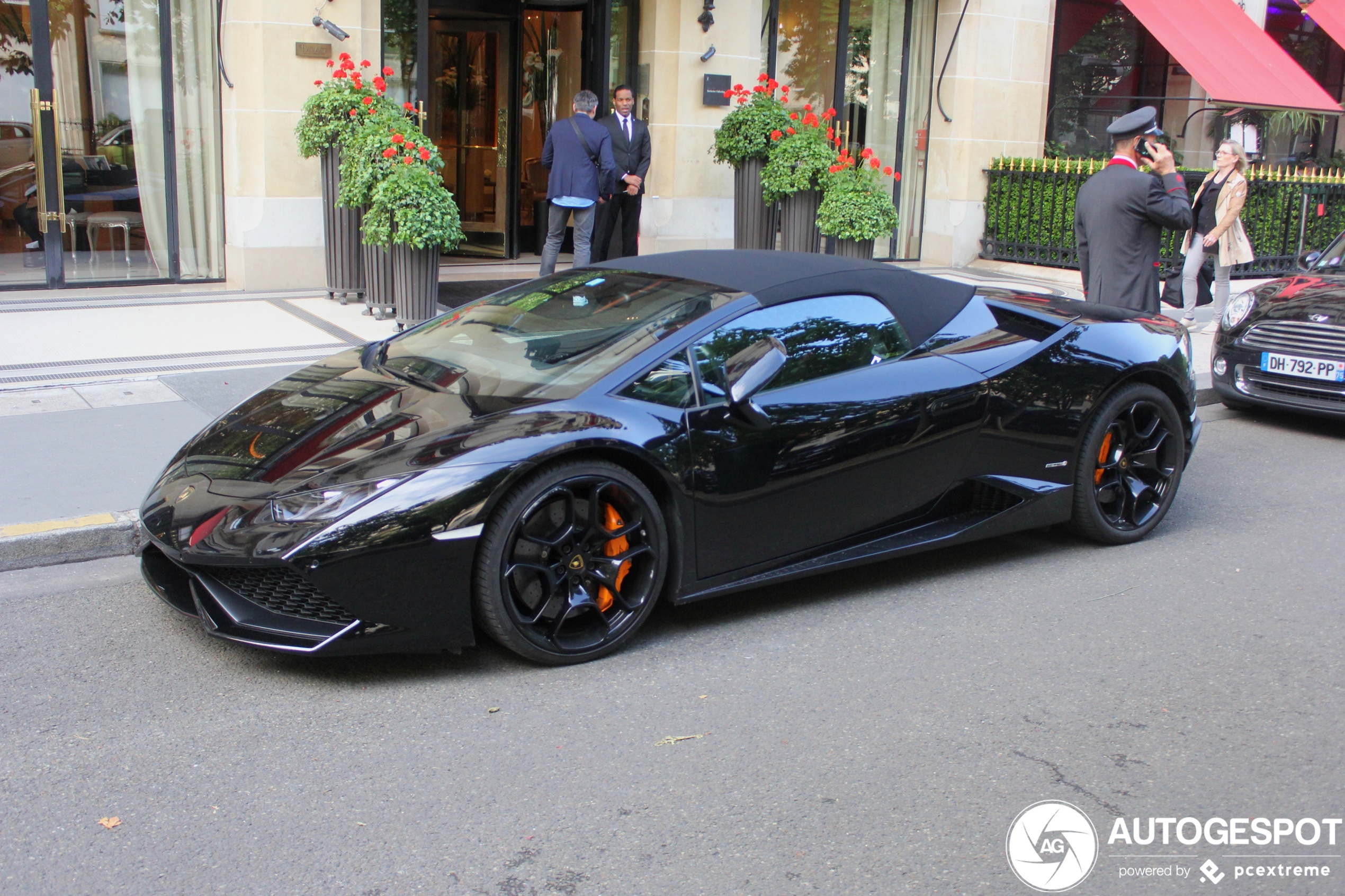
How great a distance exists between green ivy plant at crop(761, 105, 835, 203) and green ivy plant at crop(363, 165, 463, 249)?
12.3ft

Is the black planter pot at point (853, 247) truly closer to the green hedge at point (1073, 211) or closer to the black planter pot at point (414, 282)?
the black planter pot at point (414, 282)

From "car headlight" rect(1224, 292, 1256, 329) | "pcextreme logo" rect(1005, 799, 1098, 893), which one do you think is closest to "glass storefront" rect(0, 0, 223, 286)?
"car headlight" rect(1224, 292, 1256, 329)

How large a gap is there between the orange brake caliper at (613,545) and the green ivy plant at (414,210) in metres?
5.56

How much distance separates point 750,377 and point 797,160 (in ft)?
26.2

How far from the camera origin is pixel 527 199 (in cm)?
1517

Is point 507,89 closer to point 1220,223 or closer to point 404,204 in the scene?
point 404,204

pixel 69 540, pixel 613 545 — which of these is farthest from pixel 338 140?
pixel 613 545

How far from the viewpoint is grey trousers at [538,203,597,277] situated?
10.9 metres

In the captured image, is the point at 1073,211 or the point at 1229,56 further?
the point at 1229,56

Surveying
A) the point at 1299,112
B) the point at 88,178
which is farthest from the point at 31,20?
the point at 1299,112

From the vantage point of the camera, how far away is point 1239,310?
8523 millimetres

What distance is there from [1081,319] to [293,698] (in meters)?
3.66

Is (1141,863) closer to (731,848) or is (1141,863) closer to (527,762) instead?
(731,848)

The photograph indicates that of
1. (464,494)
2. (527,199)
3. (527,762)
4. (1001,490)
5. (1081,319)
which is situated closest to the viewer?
(527,762)
